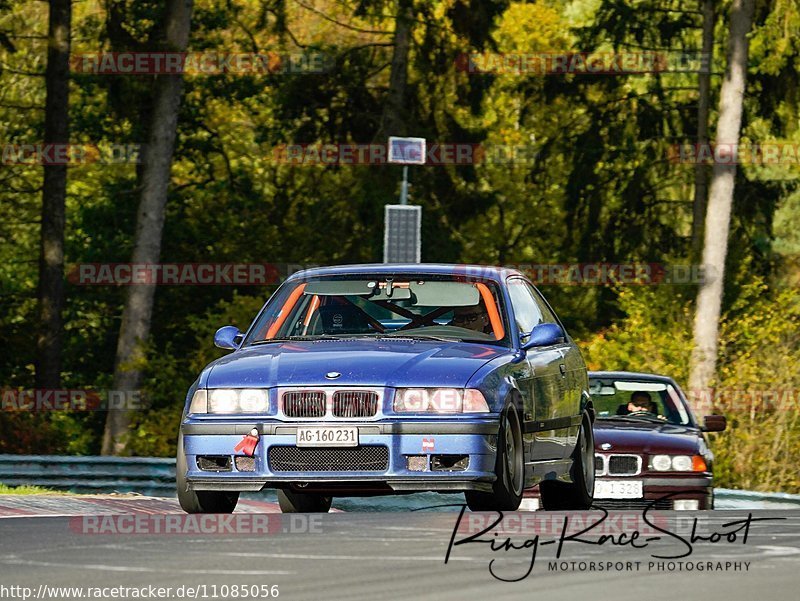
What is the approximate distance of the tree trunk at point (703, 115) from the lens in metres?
44.5

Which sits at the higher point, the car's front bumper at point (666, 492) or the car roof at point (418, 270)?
the car roof at point (418, 270)

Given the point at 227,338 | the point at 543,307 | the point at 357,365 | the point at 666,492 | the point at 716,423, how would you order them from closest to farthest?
the point at 357,365
the point at 227,338
the point at 543,307
the point at 666,492
the point at 716,423

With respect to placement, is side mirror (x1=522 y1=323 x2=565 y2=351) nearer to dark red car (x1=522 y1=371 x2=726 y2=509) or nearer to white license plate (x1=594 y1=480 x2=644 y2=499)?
dark red car (x1=522 y1=371 x2=726 y2=509)

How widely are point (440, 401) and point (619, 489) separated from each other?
5.74 m

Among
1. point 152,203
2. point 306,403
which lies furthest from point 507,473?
point 152,203

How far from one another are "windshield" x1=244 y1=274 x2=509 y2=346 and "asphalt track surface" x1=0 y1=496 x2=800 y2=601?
195 cm

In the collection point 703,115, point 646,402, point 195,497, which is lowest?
point 646,402

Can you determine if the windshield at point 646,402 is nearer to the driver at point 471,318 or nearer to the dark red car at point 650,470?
the dark red car at point 650,470

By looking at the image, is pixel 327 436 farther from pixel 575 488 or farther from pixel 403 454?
pixel 575 488

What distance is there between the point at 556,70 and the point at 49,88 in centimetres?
1487

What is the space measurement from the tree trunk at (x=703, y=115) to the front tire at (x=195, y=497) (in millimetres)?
32610

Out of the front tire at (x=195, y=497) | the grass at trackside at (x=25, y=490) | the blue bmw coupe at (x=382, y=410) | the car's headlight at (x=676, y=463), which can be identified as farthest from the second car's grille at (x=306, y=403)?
the grass at trackside at (x=25, y=490)

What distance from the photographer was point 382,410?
11312 mm

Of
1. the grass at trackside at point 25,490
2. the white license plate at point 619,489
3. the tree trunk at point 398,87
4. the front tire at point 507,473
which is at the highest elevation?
the tree trunk at point 398,87
